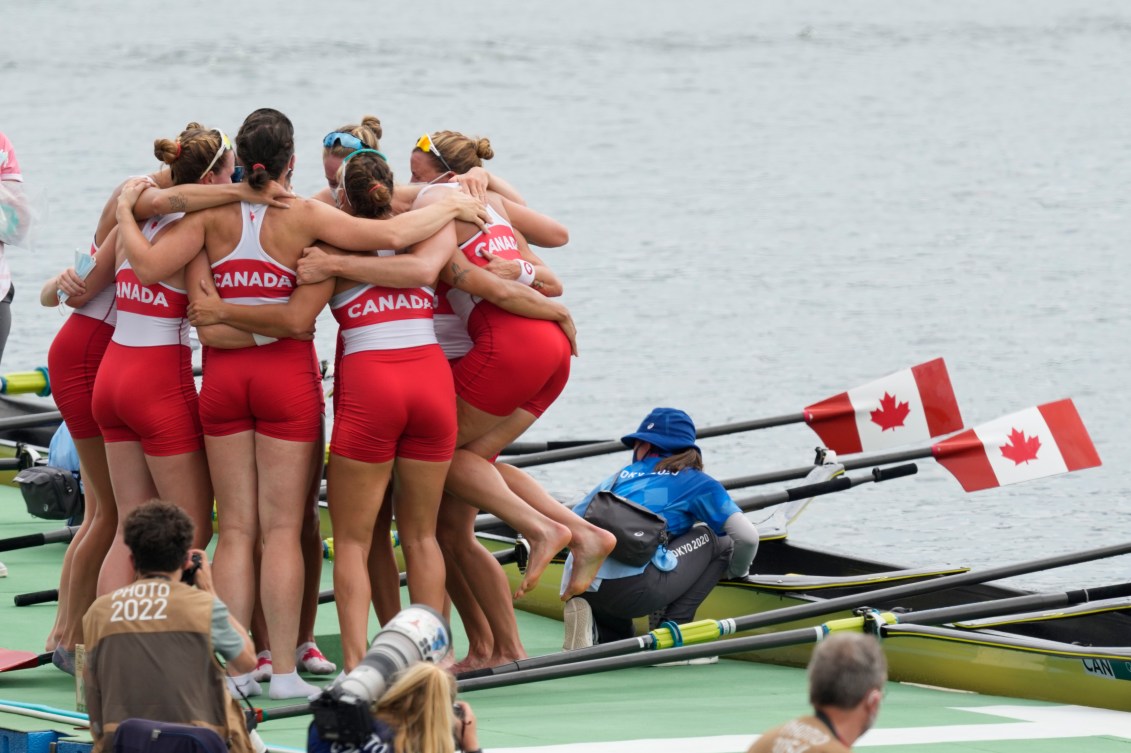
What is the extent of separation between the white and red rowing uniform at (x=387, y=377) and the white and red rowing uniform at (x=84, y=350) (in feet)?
2.40

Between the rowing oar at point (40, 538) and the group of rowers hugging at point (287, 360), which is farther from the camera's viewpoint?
the rowing oar at point (40, 538)

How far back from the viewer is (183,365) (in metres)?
5.16

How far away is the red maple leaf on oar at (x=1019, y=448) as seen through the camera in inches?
306

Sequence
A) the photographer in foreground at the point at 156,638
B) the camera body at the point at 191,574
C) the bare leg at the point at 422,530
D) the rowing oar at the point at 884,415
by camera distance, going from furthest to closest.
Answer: the rowing oar at the point at 884,415 < the bare leg at the point at 422,530 < the camera body at the point at 191,574 < the photographer in foreground at the point at 156,638

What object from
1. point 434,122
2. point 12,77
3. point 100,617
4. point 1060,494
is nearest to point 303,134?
point 434,122

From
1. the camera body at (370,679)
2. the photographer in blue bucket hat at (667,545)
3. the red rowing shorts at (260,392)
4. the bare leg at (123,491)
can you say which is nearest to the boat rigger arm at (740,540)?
the photographer in blue bucket hat at (667,545)

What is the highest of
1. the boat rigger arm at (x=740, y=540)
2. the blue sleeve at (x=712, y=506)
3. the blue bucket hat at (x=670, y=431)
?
the blue bucket hat at (x=670, y=431)

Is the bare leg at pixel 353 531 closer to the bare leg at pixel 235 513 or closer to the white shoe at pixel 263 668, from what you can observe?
the bare leg at pixel 235 513

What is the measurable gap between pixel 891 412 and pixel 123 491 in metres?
4.28

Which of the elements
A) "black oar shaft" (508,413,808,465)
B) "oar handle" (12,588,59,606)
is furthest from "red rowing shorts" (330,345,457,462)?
"black oar shaft" (508,413,808,465)

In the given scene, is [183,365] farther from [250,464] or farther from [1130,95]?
[1130,95]

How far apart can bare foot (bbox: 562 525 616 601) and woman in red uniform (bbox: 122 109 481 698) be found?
0.97 metres

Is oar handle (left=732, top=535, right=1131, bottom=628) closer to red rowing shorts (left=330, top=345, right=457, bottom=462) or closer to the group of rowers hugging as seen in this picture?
the group of rowers hugging

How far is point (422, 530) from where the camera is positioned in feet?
17.1
